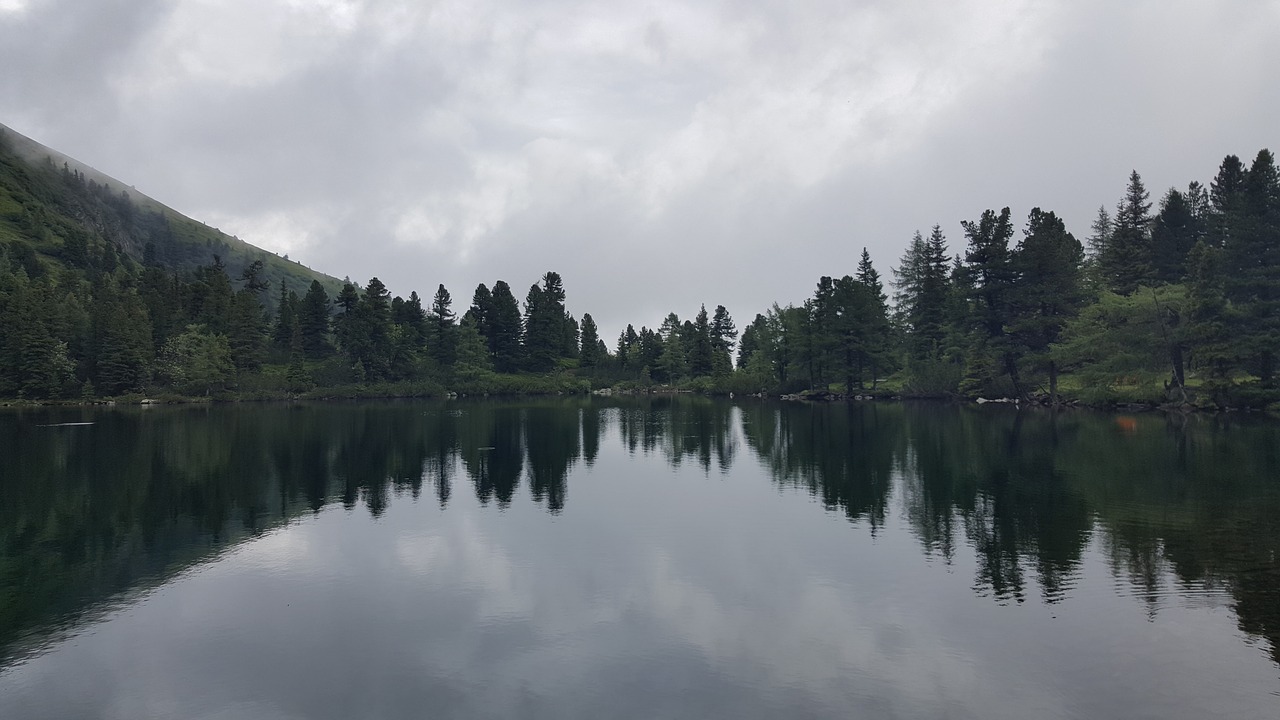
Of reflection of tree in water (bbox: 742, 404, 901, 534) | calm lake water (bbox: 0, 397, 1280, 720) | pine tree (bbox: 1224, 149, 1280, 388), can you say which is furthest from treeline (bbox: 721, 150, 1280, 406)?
calm lake water (bbox: 0, 397, 1280, 720)

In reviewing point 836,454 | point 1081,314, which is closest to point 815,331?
point 1081,314

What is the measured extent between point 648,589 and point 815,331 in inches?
3634

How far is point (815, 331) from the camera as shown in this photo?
104250mm

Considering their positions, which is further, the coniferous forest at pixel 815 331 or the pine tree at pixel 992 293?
the pine tree at pixel 992 293

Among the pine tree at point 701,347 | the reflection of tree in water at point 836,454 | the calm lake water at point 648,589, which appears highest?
the pine tree at point 701,347

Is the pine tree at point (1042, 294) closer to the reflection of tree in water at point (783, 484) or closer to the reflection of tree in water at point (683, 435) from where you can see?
the reflection of tree in water at point (783, 484)

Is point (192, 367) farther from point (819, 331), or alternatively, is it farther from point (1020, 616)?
point (1020, 616)

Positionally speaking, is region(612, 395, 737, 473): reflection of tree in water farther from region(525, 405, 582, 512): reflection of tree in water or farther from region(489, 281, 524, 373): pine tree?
region(489, 281, 524, 373): pine tree

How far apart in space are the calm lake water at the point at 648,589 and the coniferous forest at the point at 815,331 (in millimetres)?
30667

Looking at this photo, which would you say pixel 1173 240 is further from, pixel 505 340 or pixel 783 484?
pixel 505 340

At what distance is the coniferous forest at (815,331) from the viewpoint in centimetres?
5659

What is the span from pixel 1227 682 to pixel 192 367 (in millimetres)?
118031

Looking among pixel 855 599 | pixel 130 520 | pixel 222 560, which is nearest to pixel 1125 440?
pixel 855 599

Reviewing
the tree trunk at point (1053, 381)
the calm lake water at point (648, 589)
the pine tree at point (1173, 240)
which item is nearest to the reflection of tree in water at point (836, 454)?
the calm lake water at point (648, 589)
